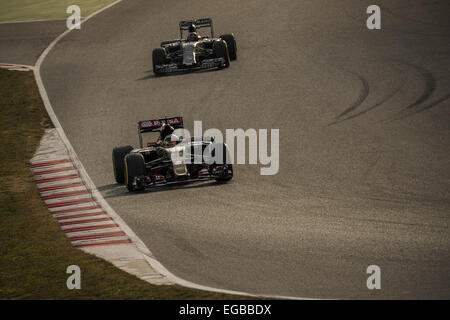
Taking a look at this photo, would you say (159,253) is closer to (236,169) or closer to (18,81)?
(236,169)

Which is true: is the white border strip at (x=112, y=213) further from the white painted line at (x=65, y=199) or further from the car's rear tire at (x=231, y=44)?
the car's rear tire at (x=231, y=44)

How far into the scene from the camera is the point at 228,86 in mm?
28062

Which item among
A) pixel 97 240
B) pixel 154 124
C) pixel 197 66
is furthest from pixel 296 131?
pixel 97 240

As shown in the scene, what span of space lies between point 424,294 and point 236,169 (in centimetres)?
955

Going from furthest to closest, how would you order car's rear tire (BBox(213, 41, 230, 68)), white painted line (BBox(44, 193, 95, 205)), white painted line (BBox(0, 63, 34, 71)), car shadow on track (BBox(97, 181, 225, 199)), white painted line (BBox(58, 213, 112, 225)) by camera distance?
white painted line (BBox(0, 63, 34, 71)) < car's rear tire (BBox(213, 41, 230, 68)) < white painted line (BBox(44, 193, 95, 205)) < car shadow on track (BBox(97, 181, 225, 199)) < white painted line (BBox(58, 213, 112, 225))

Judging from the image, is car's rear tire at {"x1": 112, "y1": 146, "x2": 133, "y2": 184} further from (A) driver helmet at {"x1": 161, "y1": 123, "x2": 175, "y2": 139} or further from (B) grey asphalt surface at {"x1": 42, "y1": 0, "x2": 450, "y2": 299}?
(A) driver helmet at {"x1": 161, "y1": 123, "x2": 175, "y2": 139}

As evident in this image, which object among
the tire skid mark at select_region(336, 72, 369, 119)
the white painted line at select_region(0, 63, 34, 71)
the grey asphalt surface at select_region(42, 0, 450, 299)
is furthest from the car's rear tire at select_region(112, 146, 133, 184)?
the white painted line at select_region(0, 63, 34, 71)

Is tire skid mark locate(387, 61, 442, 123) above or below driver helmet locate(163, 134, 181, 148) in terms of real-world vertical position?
above

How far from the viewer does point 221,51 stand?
29.9 m

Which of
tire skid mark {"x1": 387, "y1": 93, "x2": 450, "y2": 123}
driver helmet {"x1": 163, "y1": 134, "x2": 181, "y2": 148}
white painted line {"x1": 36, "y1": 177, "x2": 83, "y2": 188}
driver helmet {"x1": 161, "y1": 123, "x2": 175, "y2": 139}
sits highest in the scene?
tire skid mark {"x1": 387, "y1": 93, "x2": 450, "y2": 123}

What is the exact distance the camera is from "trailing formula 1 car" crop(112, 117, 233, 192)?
17.9 m

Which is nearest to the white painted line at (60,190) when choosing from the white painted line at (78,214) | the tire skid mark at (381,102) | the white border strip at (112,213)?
the white border strip at (112,213)

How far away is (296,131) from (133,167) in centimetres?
641
